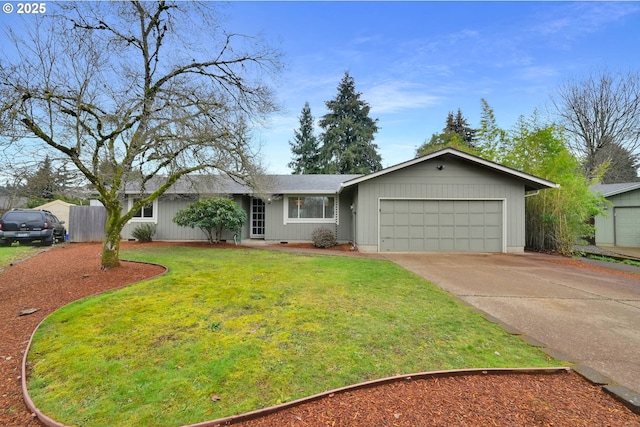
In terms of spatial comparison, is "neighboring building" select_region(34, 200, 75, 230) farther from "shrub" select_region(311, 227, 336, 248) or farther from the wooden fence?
"shrub" select_region(311, 227, 336, 248)

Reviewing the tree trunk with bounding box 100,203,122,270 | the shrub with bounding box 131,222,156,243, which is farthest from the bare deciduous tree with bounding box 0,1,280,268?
the shrub with bounding box 131,222,156,243

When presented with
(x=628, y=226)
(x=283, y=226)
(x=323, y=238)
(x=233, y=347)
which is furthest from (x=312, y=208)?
(x=628, y=226)

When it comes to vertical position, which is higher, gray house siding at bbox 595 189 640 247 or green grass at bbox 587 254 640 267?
gray house siding at bbox 595 189 640 247

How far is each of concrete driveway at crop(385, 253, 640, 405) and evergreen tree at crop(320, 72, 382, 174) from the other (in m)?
22.3

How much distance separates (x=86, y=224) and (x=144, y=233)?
3.13 metres

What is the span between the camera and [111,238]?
6.61 meters

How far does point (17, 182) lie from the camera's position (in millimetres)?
5859

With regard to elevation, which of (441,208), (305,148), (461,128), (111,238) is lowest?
(111,238)

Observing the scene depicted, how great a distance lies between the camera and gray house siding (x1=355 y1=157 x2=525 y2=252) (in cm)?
1122

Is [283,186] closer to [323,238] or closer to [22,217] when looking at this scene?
[323,238]

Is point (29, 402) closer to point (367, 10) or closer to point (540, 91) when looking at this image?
point (367, 10)

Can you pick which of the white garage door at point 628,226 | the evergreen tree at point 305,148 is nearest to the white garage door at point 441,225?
the white garage door at point 628,226

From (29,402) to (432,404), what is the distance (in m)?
3.10

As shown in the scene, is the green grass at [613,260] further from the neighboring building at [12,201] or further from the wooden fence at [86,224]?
the wooden fence at [86,224]
